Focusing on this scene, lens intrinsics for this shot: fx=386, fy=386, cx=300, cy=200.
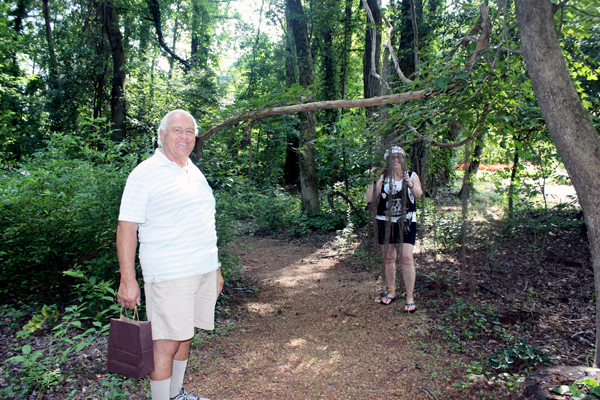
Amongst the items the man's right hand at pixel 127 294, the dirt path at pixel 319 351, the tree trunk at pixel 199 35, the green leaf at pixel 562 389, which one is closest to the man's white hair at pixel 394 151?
the dirt path at pixel 319 351

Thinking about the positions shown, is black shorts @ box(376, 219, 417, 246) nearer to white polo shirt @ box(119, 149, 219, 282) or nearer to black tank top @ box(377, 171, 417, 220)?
black tank top @ box(377, 171, 417, 220)

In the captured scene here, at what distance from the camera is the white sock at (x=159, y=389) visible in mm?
2502

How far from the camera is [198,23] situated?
1956 cm

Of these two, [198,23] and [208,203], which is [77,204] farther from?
[198,23]

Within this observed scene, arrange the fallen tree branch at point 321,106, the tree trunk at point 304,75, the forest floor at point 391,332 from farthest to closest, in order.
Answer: the tree trunk at point 304,75 → the fallen tree branch at point 321,106 → the forest floor at point 391,332

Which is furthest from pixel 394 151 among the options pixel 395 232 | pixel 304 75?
pixel 304 75

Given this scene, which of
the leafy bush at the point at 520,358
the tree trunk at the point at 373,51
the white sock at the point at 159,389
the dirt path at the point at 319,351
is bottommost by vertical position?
the dirt path at the point at 319,351

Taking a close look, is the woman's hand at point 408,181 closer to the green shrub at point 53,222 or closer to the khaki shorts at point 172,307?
the khaki shorts at point 172,307

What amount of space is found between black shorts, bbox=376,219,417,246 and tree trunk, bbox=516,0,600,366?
6.37 ft

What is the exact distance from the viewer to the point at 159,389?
2506 millimetres

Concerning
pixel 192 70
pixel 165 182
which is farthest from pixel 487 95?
pixel 192 70

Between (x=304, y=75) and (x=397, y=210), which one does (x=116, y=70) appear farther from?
(x=397, y=210)

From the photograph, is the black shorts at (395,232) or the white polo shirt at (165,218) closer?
the white polo shirt at (165,218)

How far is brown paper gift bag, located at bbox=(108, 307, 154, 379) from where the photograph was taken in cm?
229
